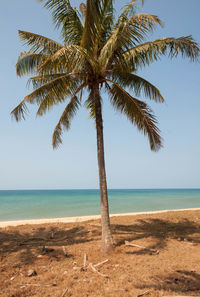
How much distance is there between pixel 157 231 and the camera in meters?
7.80

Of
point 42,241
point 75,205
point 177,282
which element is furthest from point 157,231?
point 75,205

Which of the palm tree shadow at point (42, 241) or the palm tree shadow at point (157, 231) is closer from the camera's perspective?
the palm tree shadow at point (42, 241)

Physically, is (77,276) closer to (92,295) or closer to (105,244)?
(92,295)

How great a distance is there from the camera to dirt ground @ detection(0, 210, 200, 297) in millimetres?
3691

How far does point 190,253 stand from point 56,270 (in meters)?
3.87

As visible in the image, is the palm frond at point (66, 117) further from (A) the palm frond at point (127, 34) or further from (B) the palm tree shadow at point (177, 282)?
(B) the palm tree shadow at point (177, 282)

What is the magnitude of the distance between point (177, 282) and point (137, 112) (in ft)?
14.9

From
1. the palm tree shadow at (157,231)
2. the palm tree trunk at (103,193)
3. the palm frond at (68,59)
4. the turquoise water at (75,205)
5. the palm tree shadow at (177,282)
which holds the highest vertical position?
the palm frond at (68,59)

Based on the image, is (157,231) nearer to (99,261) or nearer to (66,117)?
(99,261)

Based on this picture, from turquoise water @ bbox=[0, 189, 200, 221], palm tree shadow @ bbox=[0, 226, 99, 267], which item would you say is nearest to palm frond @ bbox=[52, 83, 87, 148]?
palm tree shadow @ bbox=[0, 226, 99, 267]

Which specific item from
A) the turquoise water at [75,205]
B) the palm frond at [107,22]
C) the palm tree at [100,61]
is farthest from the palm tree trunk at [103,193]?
the turquoise water at [75,205]

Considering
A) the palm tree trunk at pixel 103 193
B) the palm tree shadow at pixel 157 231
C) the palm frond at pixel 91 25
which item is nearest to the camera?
the palm frond at pixel 91 25

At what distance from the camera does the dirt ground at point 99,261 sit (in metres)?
3.69

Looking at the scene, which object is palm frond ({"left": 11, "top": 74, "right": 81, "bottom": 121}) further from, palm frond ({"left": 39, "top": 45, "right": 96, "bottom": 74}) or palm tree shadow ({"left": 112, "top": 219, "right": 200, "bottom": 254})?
palm tree shadow ({"left": 112, "top": 219, "right": 200, "bottom": 254})
